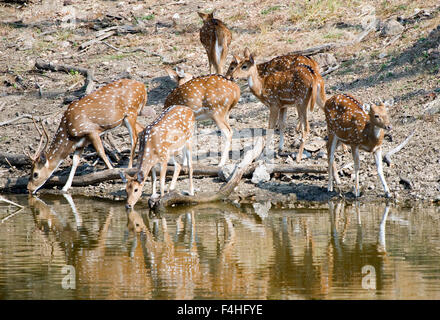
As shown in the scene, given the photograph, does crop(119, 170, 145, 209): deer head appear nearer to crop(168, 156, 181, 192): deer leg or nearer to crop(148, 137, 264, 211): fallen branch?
crop(148, 137, 264, 211): fallen branch

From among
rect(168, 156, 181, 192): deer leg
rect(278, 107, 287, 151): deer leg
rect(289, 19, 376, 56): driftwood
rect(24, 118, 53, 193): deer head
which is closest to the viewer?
rect(168, 156, 181, 192): deer leg

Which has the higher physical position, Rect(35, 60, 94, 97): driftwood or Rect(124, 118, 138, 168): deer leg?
Rect(35, 60, 94, 97): driftwood

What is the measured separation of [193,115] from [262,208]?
2281mm

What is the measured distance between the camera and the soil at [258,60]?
43.2ft

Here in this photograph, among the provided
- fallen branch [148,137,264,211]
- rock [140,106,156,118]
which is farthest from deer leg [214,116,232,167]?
rock [140,106,156,118]

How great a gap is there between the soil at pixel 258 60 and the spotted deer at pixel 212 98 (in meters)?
0.75

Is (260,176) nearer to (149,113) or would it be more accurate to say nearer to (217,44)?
(149,113)

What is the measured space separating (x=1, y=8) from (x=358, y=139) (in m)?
15.9

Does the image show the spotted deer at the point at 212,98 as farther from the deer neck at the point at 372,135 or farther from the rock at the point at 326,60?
the rock at the point at 326,60

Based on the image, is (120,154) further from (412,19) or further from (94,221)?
(412,19)

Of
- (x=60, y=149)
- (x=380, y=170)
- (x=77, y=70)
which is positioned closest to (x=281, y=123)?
(x=380, y=170)

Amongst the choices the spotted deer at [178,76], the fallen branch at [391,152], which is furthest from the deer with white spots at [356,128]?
the spotted deer at [178,76]

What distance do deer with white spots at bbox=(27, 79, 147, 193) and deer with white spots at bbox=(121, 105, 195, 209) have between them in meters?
1.57

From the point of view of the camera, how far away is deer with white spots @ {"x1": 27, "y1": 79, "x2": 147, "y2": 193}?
13.9 meters
